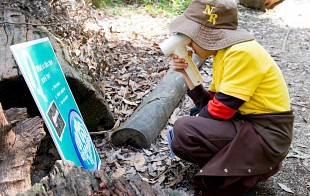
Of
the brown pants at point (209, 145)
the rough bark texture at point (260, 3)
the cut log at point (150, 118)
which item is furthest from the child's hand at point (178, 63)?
the rough bark texture at point (260, 3)

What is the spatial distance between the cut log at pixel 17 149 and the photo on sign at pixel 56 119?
0.09 meters

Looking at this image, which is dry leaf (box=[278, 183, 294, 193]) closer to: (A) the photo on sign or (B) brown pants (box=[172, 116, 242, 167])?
(B) brown pants (box=[172, 116, 242, 167])

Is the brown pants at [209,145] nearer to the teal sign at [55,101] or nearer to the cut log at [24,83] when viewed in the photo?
the teal sign at [55,101]

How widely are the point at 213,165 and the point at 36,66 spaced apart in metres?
1.25

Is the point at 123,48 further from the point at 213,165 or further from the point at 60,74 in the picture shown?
the point at 213,165

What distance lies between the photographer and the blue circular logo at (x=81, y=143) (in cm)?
248

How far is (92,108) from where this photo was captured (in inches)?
125

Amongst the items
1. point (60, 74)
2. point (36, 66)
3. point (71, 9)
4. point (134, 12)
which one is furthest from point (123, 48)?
point (36, 66)

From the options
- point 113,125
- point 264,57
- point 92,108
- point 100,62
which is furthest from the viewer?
point 100,62

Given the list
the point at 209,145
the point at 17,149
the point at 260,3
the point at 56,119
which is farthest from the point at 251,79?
the point at 260,3

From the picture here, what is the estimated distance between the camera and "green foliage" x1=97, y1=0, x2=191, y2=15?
7.58 m

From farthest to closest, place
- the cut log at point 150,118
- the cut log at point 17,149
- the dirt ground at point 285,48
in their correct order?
1. the cut log at point 150,118
2. the dirt ground at point 285,48
3. the cut log at point 17,149

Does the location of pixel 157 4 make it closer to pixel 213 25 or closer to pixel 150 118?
pixel 150 118

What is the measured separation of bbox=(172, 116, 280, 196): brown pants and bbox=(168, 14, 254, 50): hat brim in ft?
1.55
